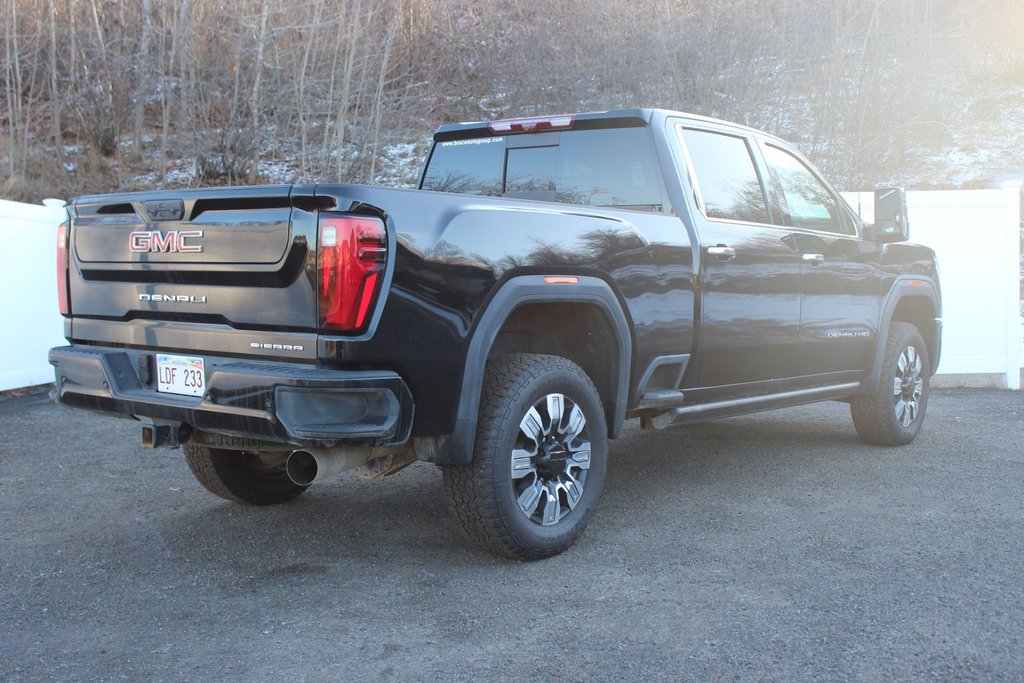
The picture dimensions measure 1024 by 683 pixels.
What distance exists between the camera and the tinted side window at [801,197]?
6.04m

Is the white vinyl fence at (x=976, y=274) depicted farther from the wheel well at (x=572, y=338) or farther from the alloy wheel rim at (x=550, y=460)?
the alloy wheel rim at (x=550, y=460)

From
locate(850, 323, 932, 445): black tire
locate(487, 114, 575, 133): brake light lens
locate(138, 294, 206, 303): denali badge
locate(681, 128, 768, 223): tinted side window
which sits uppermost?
locate(487, 114, 575, 133): brake light lens

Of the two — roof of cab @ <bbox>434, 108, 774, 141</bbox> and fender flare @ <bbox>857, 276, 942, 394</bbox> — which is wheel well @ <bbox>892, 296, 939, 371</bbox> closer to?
fender flare @ <bbox>857, 276, 942, 394</bbox>

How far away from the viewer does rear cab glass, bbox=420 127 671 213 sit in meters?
5.24

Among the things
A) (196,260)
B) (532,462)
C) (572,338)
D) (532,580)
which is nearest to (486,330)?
(532,462)

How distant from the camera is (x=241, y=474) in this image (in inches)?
208

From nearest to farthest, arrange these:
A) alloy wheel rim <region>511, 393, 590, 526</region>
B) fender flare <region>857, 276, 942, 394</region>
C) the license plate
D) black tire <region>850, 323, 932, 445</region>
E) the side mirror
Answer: the license plate, alloy wheel rim <region>511, 393, 590, 526</region>, the side mirror, fender flare <region>857, 276, 942, 394</region>, black tire <region>850, 323, 932, 445</region>

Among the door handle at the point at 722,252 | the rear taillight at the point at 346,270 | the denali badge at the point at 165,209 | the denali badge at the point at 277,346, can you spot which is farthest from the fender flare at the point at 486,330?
the denali badge at the point at 165,209

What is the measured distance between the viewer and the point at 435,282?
3844 mm

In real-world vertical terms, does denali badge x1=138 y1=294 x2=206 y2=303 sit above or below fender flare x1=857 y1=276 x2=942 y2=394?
above

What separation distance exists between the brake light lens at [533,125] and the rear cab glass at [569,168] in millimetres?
30

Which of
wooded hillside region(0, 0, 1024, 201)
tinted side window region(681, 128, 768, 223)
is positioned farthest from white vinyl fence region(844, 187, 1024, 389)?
wooded hillside region(0, 0, 1024, 201)

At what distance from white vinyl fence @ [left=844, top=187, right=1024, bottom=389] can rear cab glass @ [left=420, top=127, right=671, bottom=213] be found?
537cm

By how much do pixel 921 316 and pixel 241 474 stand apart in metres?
4.96
